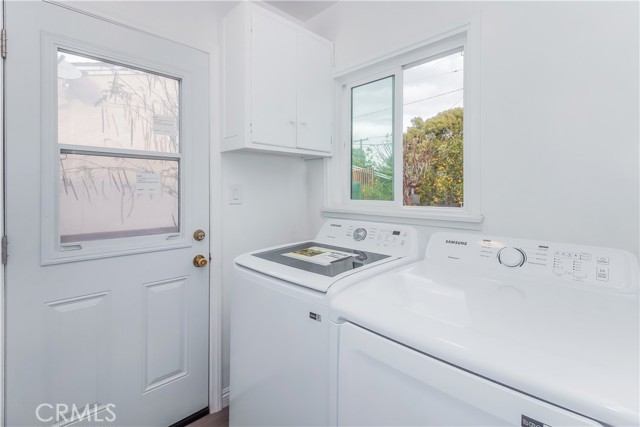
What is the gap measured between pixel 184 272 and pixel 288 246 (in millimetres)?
590

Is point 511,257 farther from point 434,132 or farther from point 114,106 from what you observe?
point 114,106

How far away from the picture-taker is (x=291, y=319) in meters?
1.14

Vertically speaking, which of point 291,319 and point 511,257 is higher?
point 511,257

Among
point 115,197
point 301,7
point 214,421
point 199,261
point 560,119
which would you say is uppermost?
point 301,7

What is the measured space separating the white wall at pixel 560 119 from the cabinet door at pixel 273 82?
0.82 meters

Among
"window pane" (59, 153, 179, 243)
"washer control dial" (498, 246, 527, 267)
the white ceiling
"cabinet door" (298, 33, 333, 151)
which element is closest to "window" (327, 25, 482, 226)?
"cabinet door" (298, 33, 333, 151)

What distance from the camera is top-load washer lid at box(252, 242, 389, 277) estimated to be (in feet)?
4.17

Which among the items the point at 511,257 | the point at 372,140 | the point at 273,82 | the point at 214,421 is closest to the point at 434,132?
the point at 372,140

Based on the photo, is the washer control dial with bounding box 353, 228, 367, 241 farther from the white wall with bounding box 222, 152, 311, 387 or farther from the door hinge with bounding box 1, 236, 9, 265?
the door hinge with bounding box 1, 236, 9, 265

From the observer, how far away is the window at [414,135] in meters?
1.53

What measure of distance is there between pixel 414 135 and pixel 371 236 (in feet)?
2.19

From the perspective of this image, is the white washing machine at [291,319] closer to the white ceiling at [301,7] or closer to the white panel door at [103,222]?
the white panel door at [103,222]

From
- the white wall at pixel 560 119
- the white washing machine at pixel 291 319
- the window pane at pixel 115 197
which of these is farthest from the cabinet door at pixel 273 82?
the white wall at pixel 560 119

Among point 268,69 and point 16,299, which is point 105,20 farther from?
point 16,299
